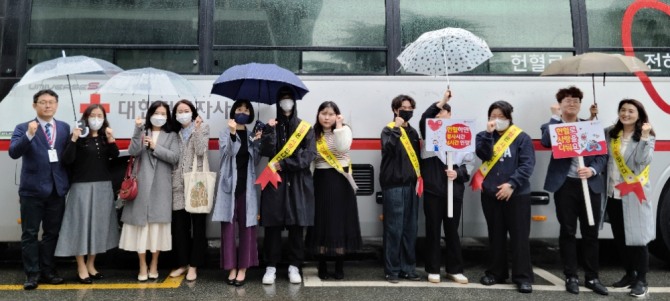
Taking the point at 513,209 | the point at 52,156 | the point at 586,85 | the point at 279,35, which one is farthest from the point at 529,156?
the point at 52,156

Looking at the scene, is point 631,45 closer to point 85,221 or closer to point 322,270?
point 322,270

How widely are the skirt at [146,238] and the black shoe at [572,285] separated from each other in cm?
381

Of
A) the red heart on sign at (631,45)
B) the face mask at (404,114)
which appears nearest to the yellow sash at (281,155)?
the face mask at (404,114)

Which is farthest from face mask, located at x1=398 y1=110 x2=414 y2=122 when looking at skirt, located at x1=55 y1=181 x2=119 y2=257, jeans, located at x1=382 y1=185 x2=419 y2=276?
skirt, located at x1=55 y1=181 x2=119 y2=257

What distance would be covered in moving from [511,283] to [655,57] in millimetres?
2932

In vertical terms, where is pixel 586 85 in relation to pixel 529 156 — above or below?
above

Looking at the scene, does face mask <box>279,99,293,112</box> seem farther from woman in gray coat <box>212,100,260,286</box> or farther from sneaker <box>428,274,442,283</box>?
sneaker <box>428,274,442,283</box>

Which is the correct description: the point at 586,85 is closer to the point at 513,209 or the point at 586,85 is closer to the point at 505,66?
the point at 505,66

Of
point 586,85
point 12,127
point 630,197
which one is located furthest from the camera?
point 586,85

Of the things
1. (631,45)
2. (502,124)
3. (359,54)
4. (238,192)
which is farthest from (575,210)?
(238,192)

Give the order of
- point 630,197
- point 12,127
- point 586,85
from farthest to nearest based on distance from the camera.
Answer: point 586,85 → point 12,127 → point 630,197

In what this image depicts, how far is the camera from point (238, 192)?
5121mm

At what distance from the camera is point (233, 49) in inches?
218

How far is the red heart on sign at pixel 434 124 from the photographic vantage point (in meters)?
5.10
